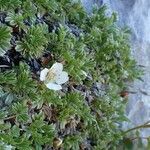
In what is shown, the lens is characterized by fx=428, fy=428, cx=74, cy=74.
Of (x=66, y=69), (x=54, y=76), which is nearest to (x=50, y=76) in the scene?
(x=54, y=76)

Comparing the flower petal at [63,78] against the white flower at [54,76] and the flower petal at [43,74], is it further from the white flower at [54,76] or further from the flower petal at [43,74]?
the flower petal at [43,74]

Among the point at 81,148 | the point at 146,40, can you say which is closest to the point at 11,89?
the point at 81,148

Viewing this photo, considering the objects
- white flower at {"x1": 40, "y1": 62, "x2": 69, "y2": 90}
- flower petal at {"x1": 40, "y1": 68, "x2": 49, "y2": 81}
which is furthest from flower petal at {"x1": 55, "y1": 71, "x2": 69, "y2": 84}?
flower petal at {"x1": 40, "y1": 68, "x2": 49, "y2": 81}

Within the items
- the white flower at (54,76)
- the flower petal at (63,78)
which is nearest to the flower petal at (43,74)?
the white flower at (54,76)

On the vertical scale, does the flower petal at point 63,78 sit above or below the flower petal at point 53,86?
above

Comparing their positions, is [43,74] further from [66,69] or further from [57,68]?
[66,69]

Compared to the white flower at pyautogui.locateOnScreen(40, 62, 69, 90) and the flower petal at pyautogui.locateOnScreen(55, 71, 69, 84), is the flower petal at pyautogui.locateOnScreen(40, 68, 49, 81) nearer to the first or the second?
the white flower at pyautogui.locateOnScreen(40, 62, 69, 90)
